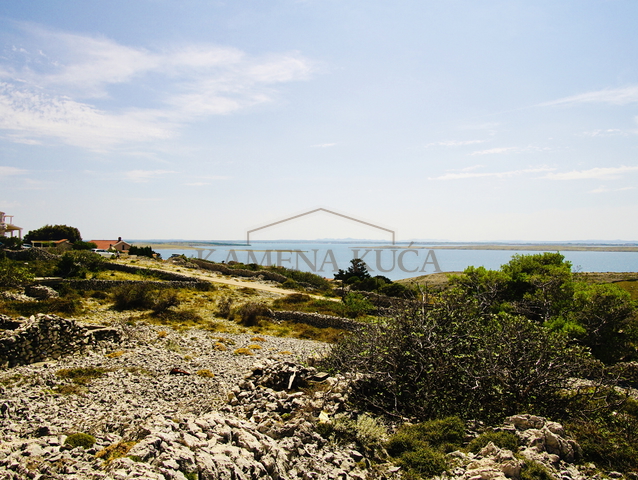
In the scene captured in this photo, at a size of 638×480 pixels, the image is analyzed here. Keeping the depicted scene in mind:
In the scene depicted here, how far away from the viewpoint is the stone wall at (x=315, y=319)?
65.7ft

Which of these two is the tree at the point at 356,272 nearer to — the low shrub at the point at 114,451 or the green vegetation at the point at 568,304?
the green vegetation at the point at 568,304

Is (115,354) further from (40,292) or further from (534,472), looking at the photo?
(40,292)

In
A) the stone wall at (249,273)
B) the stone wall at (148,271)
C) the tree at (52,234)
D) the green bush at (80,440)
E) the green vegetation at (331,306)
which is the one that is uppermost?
the tree at (52,234)

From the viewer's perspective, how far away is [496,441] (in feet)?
18.4

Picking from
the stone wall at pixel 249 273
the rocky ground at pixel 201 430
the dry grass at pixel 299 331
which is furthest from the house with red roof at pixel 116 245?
the rocky ground at pixel 201 430

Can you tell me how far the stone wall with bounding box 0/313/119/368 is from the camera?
953 centimetres

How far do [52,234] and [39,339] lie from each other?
58954mm

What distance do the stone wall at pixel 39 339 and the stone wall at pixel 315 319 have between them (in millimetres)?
10531

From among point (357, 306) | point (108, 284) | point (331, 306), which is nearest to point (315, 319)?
point (331, 306)

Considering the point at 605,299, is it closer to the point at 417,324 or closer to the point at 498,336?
the point at 498,336

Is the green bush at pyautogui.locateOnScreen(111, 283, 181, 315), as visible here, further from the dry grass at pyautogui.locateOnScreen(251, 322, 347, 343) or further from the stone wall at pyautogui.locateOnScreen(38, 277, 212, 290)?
the dry grass at pyautogui.locateOnScreen(251, 322, 347, 343)

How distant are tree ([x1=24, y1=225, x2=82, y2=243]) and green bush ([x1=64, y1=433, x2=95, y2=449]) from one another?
62.6 meters

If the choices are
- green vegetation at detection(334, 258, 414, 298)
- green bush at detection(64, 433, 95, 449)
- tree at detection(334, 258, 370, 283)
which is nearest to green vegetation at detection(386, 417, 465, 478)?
green bush at detection(64, 433, 95, 449)

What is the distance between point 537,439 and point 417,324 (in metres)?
3.25
